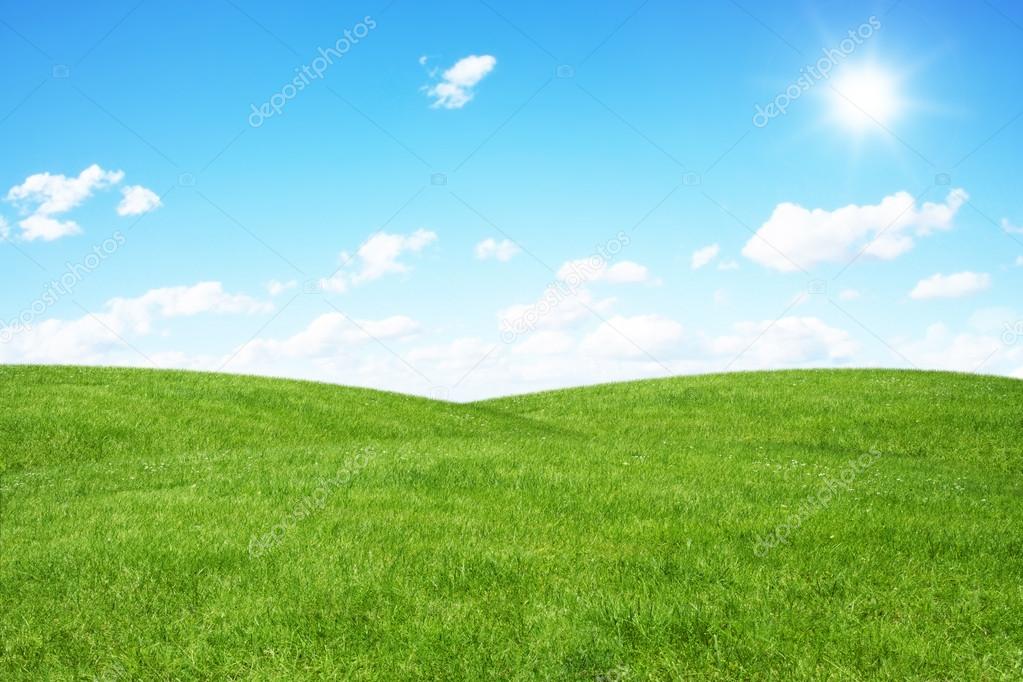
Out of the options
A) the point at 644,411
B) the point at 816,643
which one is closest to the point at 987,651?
the point at 816,643

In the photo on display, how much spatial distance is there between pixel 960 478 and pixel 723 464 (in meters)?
5.72

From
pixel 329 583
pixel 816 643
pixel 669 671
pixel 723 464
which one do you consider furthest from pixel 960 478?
pixel 329 583

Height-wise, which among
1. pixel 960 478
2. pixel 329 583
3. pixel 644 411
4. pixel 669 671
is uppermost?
pixel 644 411

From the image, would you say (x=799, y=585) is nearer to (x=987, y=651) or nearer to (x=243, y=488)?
(x=987, y=651)

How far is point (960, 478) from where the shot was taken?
17.9m

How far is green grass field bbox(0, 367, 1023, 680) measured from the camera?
306 inches

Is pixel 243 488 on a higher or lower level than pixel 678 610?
higher

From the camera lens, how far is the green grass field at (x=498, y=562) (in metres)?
7.77

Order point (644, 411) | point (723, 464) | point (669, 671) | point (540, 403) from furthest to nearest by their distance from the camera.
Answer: point (540, 403)
point (644, 411)
point (723, 464)
point (669, 671)

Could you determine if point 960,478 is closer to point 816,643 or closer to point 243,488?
point 816,643

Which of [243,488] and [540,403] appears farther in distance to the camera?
[540,403]

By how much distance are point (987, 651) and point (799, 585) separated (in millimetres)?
1994

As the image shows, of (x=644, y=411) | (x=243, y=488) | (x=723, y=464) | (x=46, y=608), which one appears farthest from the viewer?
(x=644, y=411)

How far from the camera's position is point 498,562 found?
32.6 feet
